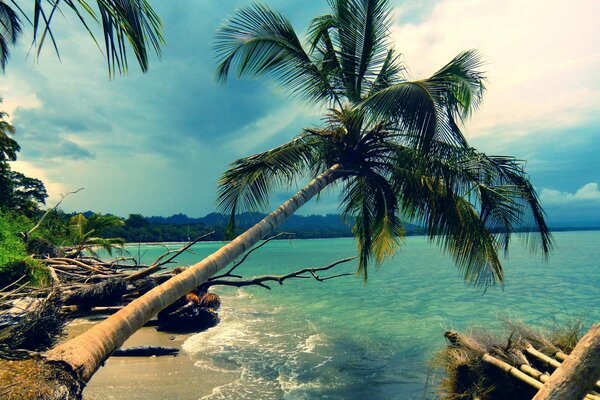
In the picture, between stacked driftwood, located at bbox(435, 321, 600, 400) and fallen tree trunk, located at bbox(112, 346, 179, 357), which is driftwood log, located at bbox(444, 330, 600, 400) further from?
fallen tree trunk, located at bbox(112, 346, 179, 357)

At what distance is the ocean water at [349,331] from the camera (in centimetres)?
913

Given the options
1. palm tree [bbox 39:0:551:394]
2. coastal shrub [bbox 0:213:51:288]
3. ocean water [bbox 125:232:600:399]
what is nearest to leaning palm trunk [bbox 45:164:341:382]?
palm tree [bbox 39:0:551:394]

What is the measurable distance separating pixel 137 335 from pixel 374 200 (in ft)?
28.9

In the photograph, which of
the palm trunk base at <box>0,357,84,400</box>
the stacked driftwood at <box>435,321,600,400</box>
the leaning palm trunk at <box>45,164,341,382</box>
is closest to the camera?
the palm trunk base at <box>0,357,84,400</box>

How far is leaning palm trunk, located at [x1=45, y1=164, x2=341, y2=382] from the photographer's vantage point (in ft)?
11.1

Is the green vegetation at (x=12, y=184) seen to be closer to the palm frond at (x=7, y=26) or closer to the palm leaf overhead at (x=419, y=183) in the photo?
the palm frond at (x=7, y=26)

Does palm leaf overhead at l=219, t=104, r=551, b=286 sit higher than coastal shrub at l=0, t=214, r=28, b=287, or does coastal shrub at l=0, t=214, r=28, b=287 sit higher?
palm leaf overhead at l=219, t=104, r=551, b=286

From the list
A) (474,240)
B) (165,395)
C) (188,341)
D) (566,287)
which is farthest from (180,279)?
(566,287)

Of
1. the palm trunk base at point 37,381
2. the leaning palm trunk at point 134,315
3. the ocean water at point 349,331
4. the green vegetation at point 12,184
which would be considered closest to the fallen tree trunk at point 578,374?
the palm trunk base at point 37,381

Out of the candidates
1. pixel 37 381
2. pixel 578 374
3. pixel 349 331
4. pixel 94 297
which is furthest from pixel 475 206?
pixel 94 297

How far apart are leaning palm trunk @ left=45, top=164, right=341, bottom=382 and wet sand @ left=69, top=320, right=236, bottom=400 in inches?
146

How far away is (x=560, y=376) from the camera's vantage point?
2.18 m

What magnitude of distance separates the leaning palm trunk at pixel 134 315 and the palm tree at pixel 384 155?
61 millimetres

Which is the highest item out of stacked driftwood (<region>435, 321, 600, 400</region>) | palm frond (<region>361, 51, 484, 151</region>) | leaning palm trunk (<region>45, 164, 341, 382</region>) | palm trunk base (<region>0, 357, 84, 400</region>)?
palm frond (<region>361, 51, 484, 151</region>)
